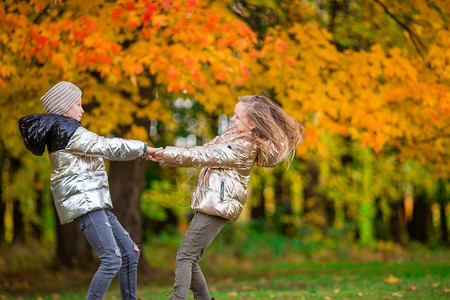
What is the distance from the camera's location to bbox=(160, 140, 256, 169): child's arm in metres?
4.38

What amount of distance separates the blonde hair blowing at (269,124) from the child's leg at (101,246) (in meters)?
1.38

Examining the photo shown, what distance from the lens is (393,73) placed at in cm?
746

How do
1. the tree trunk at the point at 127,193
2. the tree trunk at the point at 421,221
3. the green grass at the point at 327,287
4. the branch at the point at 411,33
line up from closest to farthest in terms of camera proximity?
the green grass at the point at 327,287 < the branch at the point at 411,33 < the tree trunk at the point at 127,193 < the tree trunk at the point at 421,221

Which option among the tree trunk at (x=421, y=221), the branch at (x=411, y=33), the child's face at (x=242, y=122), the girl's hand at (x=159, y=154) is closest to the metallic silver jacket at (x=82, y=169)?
the girl's hand at (x=159, y=154)

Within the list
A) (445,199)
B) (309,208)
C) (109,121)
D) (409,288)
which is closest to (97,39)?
(109,121)

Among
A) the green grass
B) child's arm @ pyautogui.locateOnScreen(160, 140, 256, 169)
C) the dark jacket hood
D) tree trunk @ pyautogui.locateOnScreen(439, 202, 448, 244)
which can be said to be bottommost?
tree trunk @ pyautogui.locateOnScreen(439, 202, 448, 244)

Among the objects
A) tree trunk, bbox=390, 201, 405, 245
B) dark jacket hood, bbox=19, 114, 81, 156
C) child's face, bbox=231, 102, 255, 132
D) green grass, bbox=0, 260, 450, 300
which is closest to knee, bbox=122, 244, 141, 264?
dark jacket hood, bbox=19, 114, 81, 156

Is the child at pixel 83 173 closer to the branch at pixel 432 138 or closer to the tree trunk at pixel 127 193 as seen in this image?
the tree trunk at pixel 127 193

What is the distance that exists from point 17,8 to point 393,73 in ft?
15.8

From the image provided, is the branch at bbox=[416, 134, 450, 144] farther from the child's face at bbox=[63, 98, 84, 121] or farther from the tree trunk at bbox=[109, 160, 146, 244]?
the child's face at bbox=[63, 98, 84, 121]

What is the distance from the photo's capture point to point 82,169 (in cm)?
430

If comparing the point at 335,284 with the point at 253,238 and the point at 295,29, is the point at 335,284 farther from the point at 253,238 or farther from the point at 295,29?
the point at 253,238

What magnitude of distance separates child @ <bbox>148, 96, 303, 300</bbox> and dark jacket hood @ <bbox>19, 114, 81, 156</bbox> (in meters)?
0.66

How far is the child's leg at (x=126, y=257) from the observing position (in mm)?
4488
